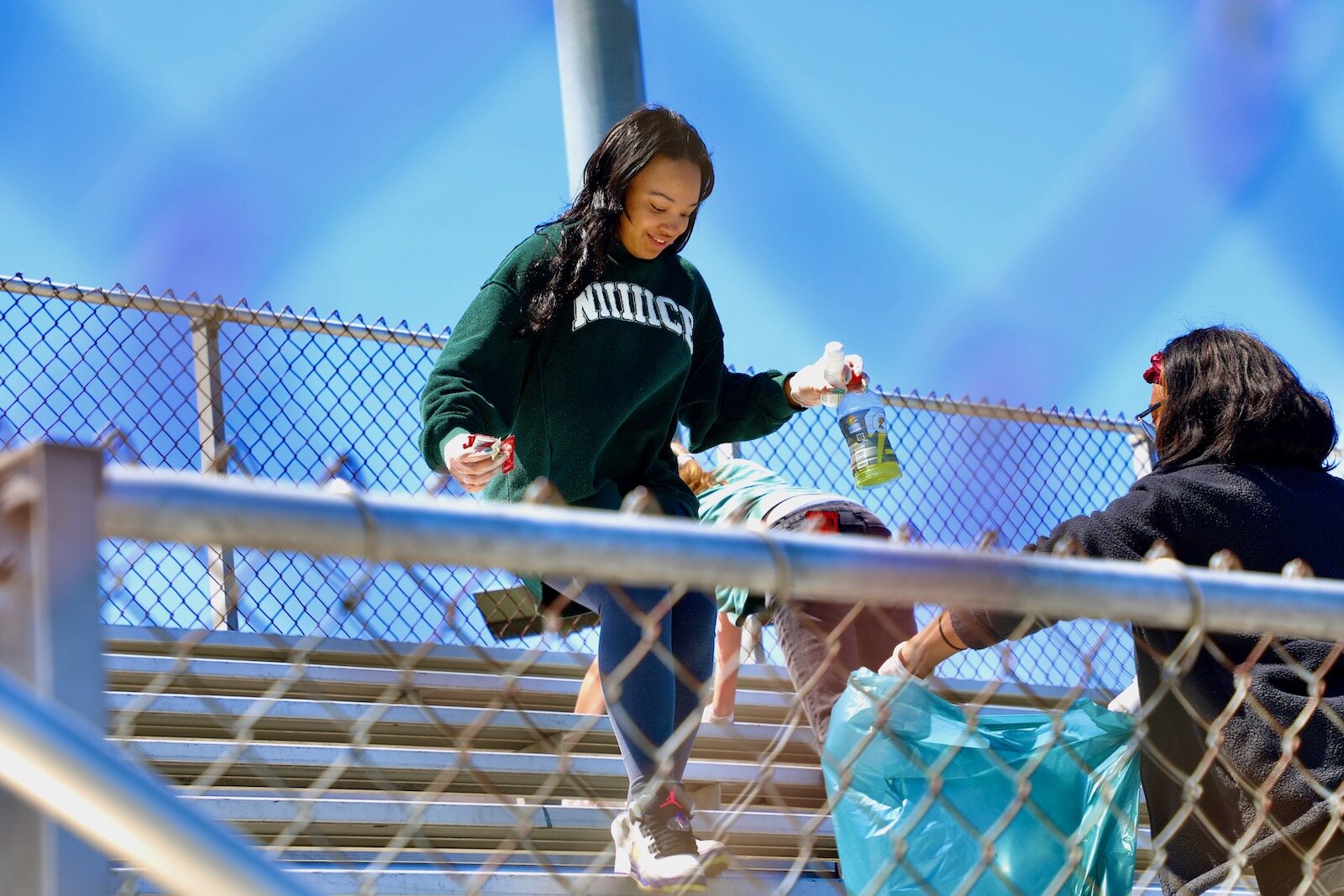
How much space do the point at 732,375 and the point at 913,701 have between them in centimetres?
105

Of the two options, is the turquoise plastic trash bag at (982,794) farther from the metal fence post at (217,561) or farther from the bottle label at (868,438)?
the metal fence post at (217,561)

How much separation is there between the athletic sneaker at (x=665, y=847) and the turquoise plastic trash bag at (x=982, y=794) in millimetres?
220

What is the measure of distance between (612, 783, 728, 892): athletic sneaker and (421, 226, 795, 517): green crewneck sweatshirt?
0.54 metres

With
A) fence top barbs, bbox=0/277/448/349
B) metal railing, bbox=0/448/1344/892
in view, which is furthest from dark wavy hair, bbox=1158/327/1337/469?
fence top barbs, bbox=0/277/448/349

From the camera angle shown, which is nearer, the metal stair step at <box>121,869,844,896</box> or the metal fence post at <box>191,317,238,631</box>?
the metal stair step at <box>121,869,844,896</box>

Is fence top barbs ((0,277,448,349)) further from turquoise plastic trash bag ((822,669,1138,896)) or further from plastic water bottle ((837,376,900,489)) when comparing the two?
turquoise plastic trash bag ((822,669,1138,896))

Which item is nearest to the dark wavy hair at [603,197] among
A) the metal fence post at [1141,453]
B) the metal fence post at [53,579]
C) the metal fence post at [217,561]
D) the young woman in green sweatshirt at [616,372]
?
the young woman in green sweatshirt at [616,372]

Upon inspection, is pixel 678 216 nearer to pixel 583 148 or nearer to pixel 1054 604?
pixel 583 148

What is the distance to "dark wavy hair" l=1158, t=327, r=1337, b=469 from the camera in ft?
7.89

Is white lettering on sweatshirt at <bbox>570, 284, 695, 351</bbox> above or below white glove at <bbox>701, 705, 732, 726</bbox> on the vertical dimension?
above

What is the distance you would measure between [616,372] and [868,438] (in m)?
0.68

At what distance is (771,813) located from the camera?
3244 mm

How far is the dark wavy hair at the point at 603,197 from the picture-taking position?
9.05 feet

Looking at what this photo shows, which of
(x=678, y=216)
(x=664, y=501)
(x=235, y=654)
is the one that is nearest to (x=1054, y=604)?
(x=664, y=501)
